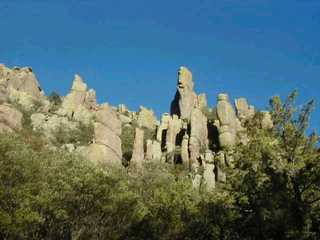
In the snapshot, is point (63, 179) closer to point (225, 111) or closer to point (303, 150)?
point (303, 150)

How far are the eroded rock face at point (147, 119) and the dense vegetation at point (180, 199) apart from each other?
74.7 metres

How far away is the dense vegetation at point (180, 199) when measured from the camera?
2891cm

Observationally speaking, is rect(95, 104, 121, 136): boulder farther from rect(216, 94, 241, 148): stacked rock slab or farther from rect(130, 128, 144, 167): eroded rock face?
rect(216, 94, 241, 148): stacked rock slab

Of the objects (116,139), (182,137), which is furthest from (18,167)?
(182,137)

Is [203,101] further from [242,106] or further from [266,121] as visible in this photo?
[266,121]

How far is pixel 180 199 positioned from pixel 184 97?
247ft

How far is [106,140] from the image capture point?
71938 mm

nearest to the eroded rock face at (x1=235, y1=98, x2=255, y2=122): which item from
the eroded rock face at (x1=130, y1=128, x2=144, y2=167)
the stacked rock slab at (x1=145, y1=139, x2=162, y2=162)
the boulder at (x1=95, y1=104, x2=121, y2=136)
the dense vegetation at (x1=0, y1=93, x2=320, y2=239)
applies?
the stacked rock slab at (x1=145, y1=139, x2=162, y2=162)

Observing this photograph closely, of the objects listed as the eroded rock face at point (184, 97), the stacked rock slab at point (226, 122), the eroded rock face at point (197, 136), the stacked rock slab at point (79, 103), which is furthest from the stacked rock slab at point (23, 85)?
the stacked rock slab at point (226, 122)

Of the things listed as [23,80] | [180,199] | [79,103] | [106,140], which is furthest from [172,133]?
[180,199]

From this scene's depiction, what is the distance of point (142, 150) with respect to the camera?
8619 centimetres

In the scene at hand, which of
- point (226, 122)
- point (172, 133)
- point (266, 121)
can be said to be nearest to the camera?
point (266, 121)

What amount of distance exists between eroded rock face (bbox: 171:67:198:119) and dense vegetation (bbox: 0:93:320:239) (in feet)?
223

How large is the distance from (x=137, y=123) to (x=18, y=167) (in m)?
83.6
